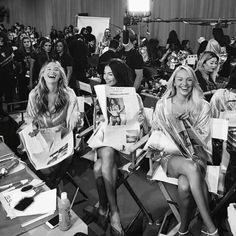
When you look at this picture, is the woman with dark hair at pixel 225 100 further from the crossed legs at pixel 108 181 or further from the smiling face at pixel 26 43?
the smiling face at pixel 26 43

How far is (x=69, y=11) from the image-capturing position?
1102cm

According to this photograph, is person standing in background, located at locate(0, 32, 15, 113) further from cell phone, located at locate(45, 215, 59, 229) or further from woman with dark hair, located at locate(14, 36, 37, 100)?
cell phone, located at locate(45, 215, 59, 229)

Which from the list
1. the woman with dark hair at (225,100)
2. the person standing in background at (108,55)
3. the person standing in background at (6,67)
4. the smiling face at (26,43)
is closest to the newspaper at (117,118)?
the woman with dark hair at (225,100)

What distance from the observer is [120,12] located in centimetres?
880

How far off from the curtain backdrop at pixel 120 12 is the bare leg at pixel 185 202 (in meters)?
3.42

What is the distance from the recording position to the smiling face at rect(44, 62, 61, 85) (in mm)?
2400

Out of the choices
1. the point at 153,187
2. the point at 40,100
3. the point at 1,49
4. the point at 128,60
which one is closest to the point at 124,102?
the point at 40,100

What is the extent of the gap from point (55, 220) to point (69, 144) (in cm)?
75

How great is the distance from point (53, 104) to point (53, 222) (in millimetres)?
1122

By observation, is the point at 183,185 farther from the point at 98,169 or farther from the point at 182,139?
the point at 98,169

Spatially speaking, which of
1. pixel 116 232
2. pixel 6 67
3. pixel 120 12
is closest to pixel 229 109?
pixel 116 232

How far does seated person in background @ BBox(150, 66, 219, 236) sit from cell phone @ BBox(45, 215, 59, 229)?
0.77 meters

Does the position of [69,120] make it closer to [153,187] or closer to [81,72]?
[153,187]

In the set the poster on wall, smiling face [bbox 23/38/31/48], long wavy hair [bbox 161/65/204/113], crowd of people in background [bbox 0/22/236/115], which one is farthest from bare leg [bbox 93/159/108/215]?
the poster on wall
